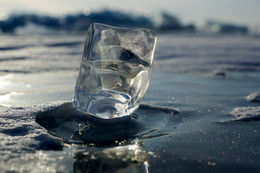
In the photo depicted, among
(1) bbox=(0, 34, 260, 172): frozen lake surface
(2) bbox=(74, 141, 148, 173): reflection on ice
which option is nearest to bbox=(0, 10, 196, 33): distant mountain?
(1) bbox=(0, 34, 260, 172): frozen lake surface

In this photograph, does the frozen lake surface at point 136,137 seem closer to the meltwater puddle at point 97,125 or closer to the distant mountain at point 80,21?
the meltwater puddle at point 97,125

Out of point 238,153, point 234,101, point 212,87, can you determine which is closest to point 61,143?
point 238,153

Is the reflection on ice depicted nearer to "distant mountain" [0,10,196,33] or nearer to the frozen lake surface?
the frozen lake surface

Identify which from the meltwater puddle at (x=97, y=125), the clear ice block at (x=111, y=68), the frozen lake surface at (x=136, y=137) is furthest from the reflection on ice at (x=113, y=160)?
the clear ice block at (x=111, y=68)

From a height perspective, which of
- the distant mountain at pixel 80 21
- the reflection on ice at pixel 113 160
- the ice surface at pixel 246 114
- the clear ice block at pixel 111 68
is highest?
the clear ice block at pixel 111 68

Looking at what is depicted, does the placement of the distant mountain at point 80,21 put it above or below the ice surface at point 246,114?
below

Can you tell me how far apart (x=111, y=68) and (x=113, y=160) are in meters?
0.60

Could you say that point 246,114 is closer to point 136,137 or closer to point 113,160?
point 136,137

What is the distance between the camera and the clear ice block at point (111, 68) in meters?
1.51

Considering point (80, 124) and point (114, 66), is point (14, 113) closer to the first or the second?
point (80, 124)

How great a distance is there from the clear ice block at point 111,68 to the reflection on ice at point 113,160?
0.36 m

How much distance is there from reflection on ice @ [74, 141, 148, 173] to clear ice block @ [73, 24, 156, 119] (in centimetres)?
36

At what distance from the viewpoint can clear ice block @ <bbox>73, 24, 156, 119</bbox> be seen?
Result: 1507 mm

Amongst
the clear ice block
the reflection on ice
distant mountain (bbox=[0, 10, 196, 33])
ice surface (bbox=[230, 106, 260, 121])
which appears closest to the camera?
the reflection on ice
